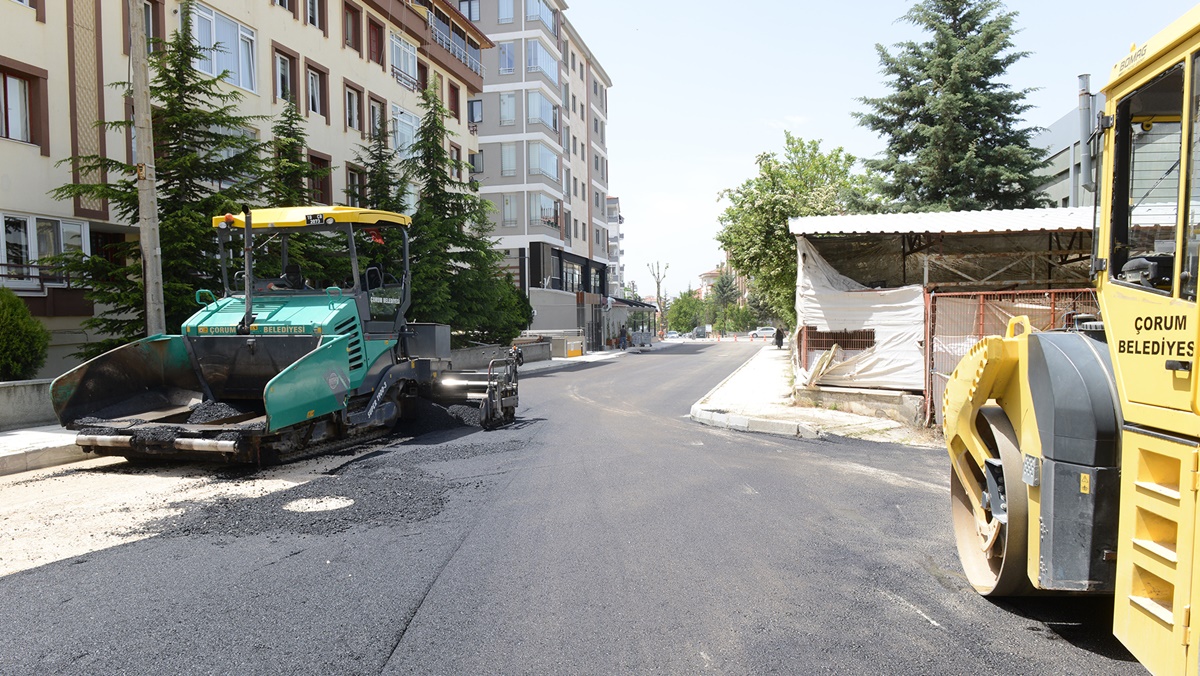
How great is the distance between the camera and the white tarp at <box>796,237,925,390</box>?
43.5ft

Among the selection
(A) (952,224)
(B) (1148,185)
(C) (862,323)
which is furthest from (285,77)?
(B) (1148,185)

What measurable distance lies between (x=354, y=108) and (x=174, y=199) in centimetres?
1478

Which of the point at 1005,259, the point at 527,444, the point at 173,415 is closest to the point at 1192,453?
the point at 527,444

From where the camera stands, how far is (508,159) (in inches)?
1797

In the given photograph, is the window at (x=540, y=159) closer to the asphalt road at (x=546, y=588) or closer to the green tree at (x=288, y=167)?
the green tree at (x=288, y=167)

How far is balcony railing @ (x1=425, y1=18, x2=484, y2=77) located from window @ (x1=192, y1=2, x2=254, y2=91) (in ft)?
38.2

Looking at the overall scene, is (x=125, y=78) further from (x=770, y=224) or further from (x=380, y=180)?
(x=770, y=224)

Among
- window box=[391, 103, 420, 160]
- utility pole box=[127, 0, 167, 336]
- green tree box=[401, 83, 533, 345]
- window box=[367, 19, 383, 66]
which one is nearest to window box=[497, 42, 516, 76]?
window box=[391, 103, 420, 160]

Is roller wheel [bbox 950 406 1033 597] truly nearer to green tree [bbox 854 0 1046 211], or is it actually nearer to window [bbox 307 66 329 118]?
green tree [bbox 854 0 1046 211]

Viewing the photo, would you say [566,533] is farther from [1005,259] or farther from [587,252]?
[587,252]

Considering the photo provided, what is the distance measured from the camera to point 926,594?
4.59 metres

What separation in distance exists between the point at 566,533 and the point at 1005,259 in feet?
52.1

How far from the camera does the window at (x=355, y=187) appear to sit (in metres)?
25.0

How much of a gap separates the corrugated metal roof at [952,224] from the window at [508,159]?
109ft
